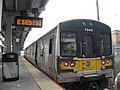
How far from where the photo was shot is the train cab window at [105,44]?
8750mm

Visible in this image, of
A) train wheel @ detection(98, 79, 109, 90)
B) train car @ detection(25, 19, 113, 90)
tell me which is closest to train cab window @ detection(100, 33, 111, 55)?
train car @ detection(25, 19, 113, 90)

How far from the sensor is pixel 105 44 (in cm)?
888

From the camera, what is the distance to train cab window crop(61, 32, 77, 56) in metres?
8.04

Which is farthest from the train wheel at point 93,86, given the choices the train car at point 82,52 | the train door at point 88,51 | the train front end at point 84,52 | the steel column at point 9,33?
the steel column at point 9,33

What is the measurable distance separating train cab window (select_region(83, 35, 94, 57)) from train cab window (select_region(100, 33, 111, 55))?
0.44 m

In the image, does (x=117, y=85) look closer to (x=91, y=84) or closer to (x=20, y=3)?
(x=91, y=84)

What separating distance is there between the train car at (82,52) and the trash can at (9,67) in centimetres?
263

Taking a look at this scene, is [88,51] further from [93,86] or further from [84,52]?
[93,86]

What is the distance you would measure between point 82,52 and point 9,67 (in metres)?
3.76

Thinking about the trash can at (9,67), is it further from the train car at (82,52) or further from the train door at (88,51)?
the train door at (88,51)

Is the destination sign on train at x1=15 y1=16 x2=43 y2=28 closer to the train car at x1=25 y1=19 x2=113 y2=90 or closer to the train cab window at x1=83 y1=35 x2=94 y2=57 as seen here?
the train car at x1=25 y1=19 x2=113 y2=90

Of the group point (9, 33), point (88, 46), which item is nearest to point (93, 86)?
point (88, 46)

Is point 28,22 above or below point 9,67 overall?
above

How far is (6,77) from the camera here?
10.1 m
